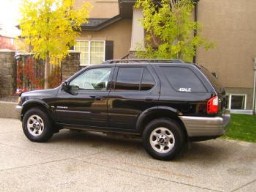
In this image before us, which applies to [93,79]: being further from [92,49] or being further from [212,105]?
[92,49]

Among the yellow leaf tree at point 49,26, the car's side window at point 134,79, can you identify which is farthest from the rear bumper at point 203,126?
the yellow leaf tree at point 49,26

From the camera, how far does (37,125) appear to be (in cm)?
892

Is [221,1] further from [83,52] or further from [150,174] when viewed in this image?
[150,174]

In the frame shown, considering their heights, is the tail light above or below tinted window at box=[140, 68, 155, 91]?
below

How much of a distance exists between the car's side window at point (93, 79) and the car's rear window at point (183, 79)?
1.29 m

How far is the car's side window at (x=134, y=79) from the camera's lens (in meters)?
7.86

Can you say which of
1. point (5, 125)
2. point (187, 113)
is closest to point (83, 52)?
point (5, 125)

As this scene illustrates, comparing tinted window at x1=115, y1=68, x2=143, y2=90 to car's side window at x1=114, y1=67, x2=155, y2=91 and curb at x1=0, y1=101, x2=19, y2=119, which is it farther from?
curb at x1=0, y1=101, x2=19, y2=119

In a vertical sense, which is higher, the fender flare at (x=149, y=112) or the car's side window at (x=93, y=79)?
the car's side window at (x=93, y=79)

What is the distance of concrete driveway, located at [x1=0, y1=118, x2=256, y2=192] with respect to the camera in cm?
600

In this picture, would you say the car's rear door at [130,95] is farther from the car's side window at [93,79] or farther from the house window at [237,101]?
the house window at [237,101]

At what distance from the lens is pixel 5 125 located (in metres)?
11.3

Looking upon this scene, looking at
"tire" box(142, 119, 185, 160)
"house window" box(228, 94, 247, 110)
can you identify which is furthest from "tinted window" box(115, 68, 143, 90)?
"house window" box(228, 94, 247, 110)

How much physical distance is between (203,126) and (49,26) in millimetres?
7568
